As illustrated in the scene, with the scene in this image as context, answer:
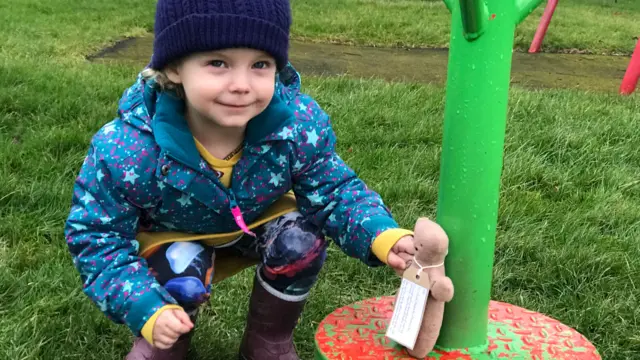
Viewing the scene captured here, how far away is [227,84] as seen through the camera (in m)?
1.44

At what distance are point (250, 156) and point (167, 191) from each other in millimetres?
187

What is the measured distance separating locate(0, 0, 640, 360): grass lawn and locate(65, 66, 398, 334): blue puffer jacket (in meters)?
0.37

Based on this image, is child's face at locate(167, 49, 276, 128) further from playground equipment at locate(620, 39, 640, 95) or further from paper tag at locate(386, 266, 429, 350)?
playground equipment at locate(620, 39, 640, 95)

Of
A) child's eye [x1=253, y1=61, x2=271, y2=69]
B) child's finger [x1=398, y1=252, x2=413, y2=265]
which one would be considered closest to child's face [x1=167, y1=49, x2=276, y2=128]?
child's eye [x1=253, y1=61, x2=271, y2=69]

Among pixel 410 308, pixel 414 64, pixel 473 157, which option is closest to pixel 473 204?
pixel 473 157

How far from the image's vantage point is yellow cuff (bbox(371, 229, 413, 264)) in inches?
58.3

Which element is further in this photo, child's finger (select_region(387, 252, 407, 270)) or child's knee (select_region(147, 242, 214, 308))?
child's knee (select_region(147, 242, 214, 308))

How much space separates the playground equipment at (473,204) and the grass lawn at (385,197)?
1.12 feet

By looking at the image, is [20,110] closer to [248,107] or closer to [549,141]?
[248,107]

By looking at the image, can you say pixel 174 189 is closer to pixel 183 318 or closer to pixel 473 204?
pixel 183 318

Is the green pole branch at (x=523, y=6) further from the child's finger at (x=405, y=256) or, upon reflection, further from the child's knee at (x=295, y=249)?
the child's knee at (x=295, y=249)

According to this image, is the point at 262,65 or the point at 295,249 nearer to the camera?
the point at 262,65

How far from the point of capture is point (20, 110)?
3162mm

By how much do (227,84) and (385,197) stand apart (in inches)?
48.7
